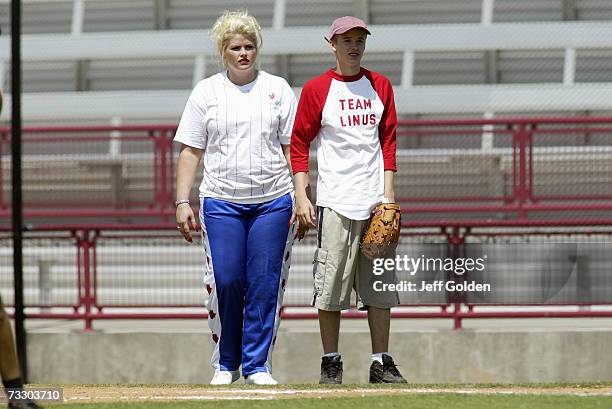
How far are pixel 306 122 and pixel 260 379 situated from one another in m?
1.26

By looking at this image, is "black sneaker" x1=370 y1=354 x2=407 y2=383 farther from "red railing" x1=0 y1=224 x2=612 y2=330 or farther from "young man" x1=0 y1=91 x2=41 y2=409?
"red railing" x1=0 y1=224 x2=612 y2=330

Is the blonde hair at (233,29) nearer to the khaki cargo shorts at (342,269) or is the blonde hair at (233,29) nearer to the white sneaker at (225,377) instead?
the khaki cargo shorts at (342,269)

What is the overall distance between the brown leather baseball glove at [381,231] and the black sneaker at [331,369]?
0.56m

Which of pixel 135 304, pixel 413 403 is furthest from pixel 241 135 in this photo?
pixel 135 304

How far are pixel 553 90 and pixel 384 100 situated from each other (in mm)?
10786

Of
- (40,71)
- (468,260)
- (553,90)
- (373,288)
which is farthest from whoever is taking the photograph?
(40,71)

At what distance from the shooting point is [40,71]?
63.1 ft

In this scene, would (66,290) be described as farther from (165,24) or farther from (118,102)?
(165,24)

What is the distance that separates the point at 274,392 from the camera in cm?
659

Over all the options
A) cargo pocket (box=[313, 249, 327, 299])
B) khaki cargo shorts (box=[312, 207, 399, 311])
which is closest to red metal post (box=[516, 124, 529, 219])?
khaki cargo shorts (box=[312, 207, 399, 311])

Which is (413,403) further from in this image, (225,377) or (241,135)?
(241,135)

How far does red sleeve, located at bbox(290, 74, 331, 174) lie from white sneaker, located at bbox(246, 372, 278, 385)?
Result: 39.2 inches

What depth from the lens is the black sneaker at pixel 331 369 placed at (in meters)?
7.27

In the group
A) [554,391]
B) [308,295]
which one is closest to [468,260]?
[308,295]
